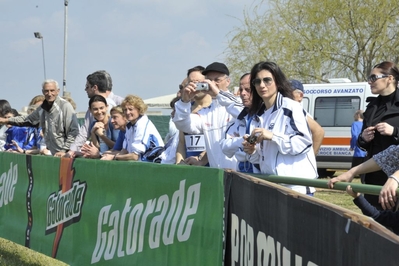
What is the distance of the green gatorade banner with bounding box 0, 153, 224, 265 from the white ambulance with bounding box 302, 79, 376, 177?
1300 cm

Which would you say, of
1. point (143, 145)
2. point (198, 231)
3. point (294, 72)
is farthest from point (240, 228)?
point (294, 72)

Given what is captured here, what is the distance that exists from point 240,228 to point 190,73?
97.0 inches

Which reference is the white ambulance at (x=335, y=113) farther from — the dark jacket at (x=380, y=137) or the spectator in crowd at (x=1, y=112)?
the dark jacket at (x=380, y=137)

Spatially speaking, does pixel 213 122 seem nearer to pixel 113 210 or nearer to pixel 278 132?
pixel 113 210

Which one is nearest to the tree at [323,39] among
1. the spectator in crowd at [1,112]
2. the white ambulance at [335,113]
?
the white ambulance at [335,113]

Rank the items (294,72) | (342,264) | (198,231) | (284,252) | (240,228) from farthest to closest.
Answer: (294,72)
(198,231)
(240,228)
(284,252)
(342,264)

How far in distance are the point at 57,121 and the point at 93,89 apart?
997 mm

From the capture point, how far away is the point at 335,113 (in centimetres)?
2186

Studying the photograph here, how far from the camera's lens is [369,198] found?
5.57m

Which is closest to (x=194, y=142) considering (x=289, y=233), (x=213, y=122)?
(x=213, y=122)

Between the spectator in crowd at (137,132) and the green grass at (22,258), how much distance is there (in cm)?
154

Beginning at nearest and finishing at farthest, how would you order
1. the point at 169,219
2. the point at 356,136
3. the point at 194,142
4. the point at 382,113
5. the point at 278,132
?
the point at 278,132
the point at 169,219
the point at 382,113
the point at 194,142
the point at 356,136

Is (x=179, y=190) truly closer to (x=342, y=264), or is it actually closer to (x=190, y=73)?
(x=190, y=73)

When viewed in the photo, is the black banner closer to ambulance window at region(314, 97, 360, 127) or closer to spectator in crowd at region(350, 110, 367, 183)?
spectator in crowd at region(350, 110, 367, 183)
